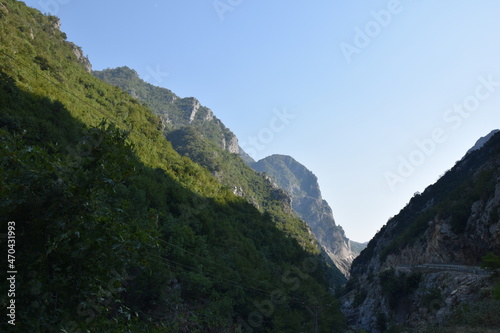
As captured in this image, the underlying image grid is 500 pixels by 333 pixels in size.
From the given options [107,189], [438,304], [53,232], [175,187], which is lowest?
[438,304]

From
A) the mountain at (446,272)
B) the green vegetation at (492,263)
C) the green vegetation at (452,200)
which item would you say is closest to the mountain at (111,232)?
the mountain at (446,272)

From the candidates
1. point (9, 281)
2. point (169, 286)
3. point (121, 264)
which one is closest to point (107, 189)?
point (121, 264)

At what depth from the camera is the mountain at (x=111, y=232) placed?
4.60 metres

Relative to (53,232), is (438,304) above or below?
below

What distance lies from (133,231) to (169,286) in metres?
17.8

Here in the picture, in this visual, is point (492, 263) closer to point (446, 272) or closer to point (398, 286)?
point (446, 272)

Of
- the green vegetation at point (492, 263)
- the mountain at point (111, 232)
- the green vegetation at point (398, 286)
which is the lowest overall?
the green vegetation at point (398, 286)

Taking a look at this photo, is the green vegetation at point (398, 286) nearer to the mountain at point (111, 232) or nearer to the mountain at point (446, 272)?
the mountain at point (446, 272)

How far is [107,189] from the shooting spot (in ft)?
16.7

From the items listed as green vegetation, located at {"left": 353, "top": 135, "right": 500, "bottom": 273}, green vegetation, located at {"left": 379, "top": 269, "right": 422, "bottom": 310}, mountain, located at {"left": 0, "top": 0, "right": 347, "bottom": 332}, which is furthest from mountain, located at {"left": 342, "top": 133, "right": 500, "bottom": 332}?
mountain, located at {"left": 0, "top": 0, "right": 347, "bottom": 332}

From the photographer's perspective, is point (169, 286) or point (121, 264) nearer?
point (121, 264)

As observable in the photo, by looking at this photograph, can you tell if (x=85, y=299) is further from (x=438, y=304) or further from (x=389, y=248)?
(x=389, y=248)

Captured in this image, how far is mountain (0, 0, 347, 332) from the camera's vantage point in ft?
15.1

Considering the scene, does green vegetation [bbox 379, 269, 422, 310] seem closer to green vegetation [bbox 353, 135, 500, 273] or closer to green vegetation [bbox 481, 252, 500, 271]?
green vegetation [bbox 353, 135, 500, 273]
